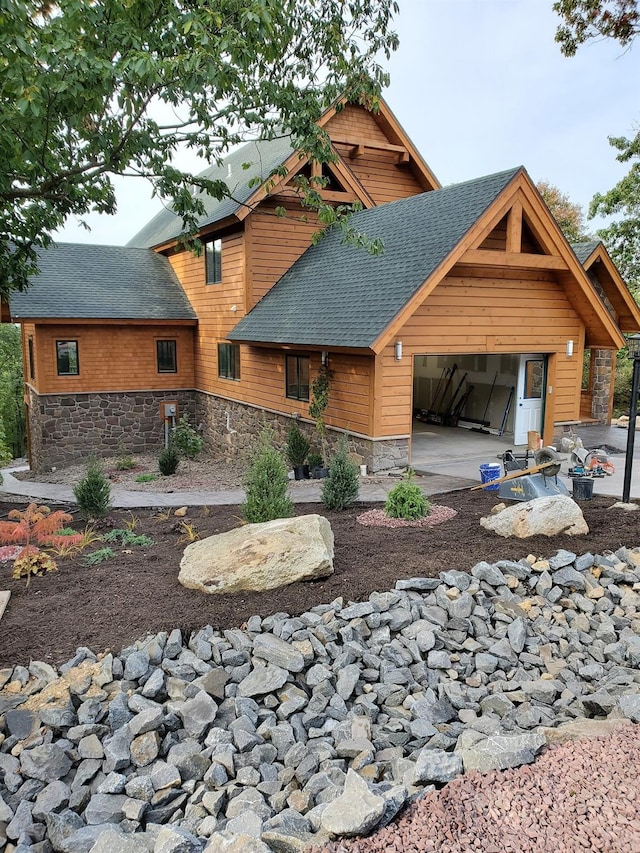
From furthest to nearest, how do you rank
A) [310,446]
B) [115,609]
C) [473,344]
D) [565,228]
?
[565,228] → [310,446] → [473,344] → [115,609]

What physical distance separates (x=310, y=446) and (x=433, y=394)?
7.13 metres

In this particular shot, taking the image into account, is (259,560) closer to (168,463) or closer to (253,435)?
(168,463)

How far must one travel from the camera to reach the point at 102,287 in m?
20.1

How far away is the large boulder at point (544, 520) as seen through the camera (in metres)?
7.22

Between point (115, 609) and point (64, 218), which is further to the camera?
point (64, 218)

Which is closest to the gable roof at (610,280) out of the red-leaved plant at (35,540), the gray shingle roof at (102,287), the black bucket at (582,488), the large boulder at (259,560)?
the black bucket at (582,488)

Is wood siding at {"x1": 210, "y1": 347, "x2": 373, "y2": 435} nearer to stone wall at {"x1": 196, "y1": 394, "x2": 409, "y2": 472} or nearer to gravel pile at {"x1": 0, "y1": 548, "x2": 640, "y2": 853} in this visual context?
stone wall at {"x1": 196, "y1": 394, "x2": 409, "y2": 472}

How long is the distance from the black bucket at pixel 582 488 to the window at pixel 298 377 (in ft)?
20.9

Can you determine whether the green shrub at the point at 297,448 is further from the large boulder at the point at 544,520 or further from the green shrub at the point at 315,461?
the large boulder at the point at 544,520

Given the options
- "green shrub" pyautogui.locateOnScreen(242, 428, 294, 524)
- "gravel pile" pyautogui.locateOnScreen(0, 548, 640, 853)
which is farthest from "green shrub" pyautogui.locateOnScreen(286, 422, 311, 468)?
"gravel pile" pyautogui.locateOnScreen(0, 548, 640, 853)

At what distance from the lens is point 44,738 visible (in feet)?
14.0

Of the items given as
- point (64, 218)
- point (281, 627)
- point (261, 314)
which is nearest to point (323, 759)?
point (281, 627)

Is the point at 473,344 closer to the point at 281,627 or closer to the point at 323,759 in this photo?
the point at 281,627

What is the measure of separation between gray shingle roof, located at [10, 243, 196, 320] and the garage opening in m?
7.95
